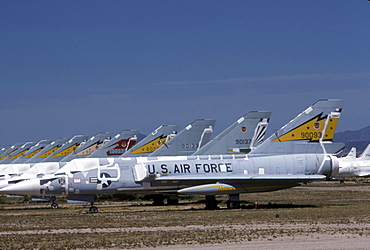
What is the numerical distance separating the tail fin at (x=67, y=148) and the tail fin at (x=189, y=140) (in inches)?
849

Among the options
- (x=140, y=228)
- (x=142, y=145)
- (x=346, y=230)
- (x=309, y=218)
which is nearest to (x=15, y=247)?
(x=140, y=228)

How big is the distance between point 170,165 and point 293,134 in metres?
7.80

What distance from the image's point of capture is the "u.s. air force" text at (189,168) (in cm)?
3953

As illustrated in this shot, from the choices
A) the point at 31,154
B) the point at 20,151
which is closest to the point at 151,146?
the point at 31,154

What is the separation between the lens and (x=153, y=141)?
5588cm

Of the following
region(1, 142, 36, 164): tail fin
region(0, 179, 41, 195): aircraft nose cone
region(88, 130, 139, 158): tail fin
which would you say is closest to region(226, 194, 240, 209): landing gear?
region(0, 179, 41, 195): aircraft nose cone

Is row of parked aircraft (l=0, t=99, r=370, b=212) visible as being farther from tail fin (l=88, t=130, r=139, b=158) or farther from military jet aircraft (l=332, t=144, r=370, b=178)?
military jet aircraft (l=332, t=144, r=370, b=178)

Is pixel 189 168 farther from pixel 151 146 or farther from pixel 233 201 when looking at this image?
pixel 151 146

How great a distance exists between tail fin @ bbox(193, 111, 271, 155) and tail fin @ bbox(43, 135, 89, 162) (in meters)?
26.7

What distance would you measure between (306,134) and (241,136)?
5376 mm

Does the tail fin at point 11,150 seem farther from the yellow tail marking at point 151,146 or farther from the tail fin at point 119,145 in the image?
the yellow tail marking at point 151,146

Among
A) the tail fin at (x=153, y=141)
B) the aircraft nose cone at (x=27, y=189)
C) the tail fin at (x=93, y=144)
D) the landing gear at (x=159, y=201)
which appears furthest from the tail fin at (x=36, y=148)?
the aircraft nose cone at (x=27, y=189)

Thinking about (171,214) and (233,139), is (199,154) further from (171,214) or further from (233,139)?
(171,214)

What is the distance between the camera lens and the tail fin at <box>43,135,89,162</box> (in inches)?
2640
